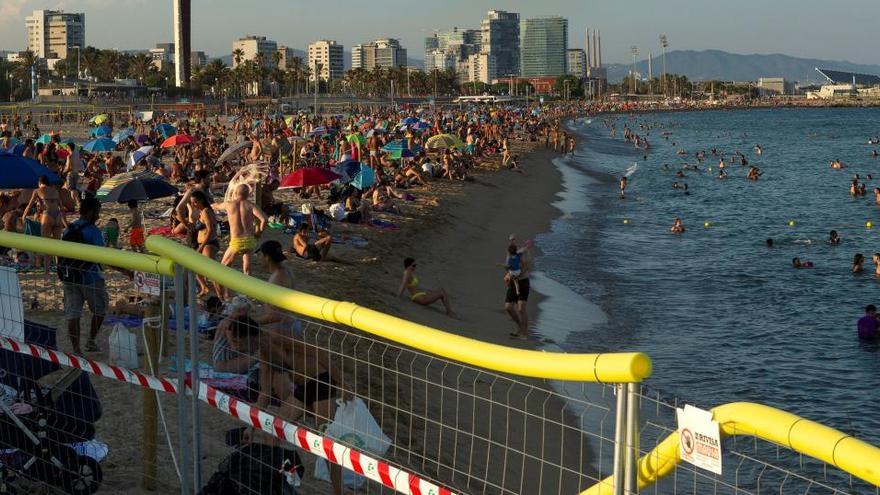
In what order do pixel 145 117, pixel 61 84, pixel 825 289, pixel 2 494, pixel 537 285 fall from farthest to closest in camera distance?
pixel 61 84, pixel 145 117, pixel 825 289, pixel 537 285, pixel 2 494

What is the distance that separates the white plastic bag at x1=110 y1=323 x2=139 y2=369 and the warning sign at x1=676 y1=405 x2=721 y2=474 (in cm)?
389

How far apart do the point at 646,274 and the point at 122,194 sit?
1323 centimetres

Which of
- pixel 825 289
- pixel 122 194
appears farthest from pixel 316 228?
pixel 825 289

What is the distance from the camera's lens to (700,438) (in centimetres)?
266

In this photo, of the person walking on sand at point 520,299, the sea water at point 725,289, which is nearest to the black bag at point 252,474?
the sea water at point 725,289

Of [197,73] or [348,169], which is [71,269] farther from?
[197,73]

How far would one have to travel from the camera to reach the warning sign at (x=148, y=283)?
4867 mm

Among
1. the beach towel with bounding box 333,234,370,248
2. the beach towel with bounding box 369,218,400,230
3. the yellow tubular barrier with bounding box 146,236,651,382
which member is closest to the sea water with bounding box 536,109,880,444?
the beach towel with bounding box 369,218,400,230

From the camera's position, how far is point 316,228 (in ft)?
62.3

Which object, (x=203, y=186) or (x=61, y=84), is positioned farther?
(x=61, y=84)

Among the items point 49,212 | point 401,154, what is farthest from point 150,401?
point 401,154

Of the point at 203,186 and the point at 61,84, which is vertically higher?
the point at 61,84

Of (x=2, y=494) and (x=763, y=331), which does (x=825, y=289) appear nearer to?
(x=763, y=331)

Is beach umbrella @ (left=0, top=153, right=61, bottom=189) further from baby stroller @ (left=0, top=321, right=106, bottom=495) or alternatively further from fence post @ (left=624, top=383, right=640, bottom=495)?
fence post @ (left=624, top=383, right=640, bottom=495)
